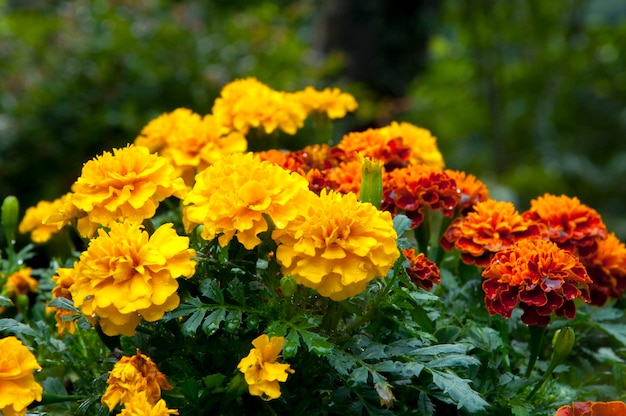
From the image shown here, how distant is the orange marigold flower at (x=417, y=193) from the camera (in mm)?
1406

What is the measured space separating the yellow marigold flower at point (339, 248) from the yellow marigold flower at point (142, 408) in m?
0.23

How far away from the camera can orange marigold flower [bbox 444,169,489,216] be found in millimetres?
1506

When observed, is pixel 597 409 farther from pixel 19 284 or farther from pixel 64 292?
pixel 19 284

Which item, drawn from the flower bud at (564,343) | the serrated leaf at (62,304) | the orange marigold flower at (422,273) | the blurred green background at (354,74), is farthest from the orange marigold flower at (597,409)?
the blurred green background at (354,74)

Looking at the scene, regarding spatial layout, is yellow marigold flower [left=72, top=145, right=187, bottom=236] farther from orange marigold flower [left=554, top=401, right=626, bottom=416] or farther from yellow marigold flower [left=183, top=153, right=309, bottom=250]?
orange marigold flower [left=554, top=401, right=626, bottom=416]

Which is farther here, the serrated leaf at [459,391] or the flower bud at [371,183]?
the flower bud at [371,183]

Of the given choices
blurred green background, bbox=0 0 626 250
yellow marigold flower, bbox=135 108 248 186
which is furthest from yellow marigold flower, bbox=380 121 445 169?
blurred green background, bbox=0 0 626 250

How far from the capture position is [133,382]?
1062 mm

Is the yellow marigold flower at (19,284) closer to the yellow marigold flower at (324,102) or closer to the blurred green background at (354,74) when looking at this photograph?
the yellow marigold flower at (324,102)

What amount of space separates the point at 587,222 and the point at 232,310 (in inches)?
27.9

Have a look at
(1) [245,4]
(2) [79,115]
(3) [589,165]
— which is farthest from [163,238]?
(3) [589,165]

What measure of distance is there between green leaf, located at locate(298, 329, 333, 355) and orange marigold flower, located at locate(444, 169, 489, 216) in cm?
54

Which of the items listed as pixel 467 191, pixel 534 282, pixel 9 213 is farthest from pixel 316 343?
pixel 9 213

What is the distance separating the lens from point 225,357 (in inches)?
46.5
